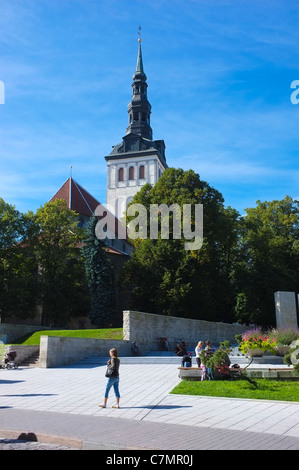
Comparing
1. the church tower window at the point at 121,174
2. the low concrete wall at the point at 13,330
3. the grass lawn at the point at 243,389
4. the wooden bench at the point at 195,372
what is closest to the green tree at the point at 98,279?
the low concrete wall at the point at 13,330

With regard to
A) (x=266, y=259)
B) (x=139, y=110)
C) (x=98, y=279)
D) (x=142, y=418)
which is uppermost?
(x=139, y=110)

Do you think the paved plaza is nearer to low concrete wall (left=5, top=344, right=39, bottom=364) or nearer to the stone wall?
low concrete wall (left=5, top=344, right=39, bottom=364)

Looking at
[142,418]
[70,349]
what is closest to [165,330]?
[70,349]

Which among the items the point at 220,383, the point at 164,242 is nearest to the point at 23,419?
the point at 220,383

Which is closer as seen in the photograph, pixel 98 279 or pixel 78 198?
pixel 98 279

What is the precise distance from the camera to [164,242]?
33594mm

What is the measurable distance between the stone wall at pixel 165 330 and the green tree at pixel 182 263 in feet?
10.3

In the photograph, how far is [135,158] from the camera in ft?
206

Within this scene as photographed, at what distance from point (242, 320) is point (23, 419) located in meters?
32.6

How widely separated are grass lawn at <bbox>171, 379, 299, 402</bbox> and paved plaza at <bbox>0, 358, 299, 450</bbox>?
16.4 inches

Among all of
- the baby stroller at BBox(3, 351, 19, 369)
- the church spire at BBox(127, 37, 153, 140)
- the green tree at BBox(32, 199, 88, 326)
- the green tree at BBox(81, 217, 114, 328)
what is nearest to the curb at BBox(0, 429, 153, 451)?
the baby stroller at BBox(3, 351, 19, 369)

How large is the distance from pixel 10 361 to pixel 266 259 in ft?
86.9

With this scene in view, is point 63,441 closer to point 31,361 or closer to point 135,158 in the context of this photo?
point 31,361
